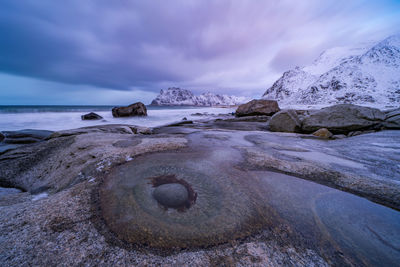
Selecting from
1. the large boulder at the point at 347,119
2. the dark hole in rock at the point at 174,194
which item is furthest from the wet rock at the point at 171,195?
the large boulder at the point at 347,119

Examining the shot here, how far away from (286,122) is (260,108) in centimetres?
734

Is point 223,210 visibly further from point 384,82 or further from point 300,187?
point 384,82

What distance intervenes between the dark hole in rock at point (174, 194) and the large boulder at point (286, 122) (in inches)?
260

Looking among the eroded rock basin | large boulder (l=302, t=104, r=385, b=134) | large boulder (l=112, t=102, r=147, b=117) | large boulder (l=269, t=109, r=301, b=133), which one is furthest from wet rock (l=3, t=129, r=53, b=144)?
large boulder (l=112, t=102, r=147, b=117)

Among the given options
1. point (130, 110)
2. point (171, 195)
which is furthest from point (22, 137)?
point (130, 110)

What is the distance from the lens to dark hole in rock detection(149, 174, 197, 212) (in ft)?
4.61

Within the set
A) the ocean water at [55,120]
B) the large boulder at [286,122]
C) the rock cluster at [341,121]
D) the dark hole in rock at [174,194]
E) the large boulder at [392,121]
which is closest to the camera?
the dark hole in rock at [174,194]

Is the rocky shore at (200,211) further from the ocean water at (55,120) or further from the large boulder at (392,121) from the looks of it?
the ocean water at (55,120)

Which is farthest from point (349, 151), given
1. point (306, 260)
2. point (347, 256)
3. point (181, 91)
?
point (181, 91)

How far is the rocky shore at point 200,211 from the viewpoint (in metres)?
0.96

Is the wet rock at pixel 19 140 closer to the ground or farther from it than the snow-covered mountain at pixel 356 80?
closer to the ground

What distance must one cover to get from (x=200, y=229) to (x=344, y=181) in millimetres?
1989

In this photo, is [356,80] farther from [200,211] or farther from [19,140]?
[19,140]

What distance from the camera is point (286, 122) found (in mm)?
6871
